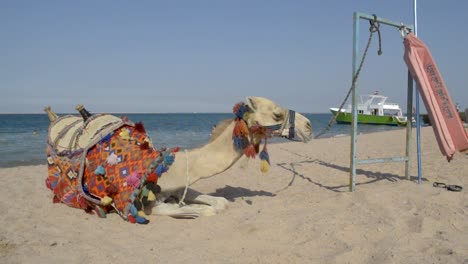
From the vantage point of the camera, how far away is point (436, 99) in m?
5.42

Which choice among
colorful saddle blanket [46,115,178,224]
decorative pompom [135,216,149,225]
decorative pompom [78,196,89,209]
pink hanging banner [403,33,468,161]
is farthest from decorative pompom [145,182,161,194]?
pink hanging banner [403,33,468,161]

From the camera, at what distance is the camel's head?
4.29 metres

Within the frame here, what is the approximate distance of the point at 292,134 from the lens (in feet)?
14.3

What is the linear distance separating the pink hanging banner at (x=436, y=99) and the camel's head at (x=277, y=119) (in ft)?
7.12

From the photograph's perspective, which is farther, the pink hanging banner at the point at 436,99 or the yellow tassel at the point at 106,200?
the pink hanging banner at the point at 436,99

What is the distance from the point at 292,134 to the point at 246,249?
151 cm

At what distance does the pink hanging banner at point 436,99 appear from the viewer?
5309 millimetres

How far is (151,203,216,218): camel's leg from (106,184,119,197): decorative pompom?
50cm

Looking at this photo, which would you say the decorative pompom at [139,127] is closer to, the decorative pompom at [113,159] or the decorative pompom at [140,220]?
the decorative pompom at [113,159]

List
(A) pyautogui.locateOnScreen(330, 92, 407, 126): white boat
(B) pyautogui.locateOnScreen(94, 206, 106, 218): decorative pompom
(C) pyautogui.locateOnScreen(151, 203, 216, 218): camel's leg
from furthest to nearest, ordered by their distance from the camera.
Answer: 1. (A) pyautogui.locateOnScreen(330, 92, 407, 126): white boat
2. (B) pyautogui.locateOnScreen(94, 206, 106, 218): decorative pompom
3. (C) pyautogui.locateOnScreen(151, 203, 216, 218): camel's leg

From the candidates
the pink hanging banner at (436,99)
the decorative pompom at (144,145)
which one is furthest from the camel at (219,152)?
the pink hanging banner at (436,99)

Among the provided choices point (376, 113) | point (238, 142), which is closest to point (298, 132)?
point (238, 142)

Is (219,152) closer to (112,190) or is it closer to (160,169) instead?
(160,169)

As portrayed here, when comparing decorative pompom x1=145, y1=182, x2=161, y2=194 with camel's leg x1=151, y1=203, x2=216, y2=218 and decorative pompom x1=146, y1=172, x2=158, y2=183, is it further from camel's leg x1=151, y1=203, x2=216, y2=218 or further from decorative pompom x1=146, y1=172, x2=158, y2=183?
camel's leg x1=151, y1=203, x2=216, y2=218
